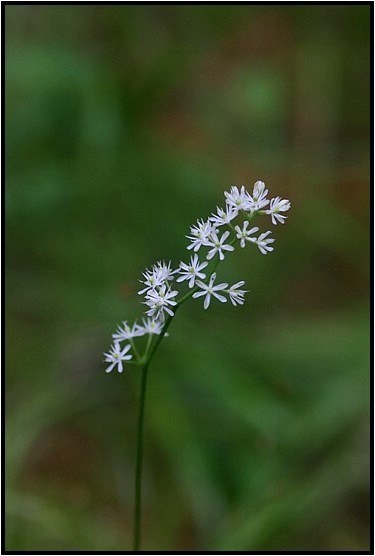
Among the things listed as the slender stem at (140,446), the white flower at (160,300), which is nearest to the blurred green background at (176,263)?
the slender stem at (140,446)

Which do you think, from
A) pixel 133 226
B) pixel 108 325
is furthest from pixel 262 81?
pixel 108 325

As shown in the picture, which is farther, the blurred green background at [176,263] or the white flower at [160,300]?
the blurred green background at [176,263]

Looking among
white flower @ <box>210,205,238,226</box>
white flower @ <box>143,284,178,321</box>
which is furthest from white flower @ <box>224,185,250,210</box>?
white flower @ <box>143,284,178,321</box>

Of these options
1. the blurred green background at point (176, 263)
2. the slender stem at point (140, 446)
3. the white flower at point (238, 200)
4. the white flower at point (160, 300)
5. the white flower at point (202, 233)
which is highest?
the blurred green background at point (176, 263)

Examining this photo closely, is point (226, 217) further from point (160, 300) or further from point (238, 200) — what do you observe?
point (160, 300)

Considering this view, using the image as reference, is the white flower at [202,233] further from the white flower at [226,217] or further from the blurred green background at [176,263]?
the blurred green background at [176,263]

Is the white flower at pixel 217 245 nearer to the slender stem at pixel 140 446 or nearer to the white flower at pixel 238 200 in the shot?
the white flower at pixel 238 200

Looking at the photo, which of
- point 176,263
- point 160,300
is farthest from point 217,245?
point 176,263

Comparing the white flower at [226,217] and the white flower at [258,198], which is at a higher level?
the white flower at [258,198]

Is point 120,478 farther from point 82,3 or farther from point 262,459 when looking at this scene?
point 82,3
